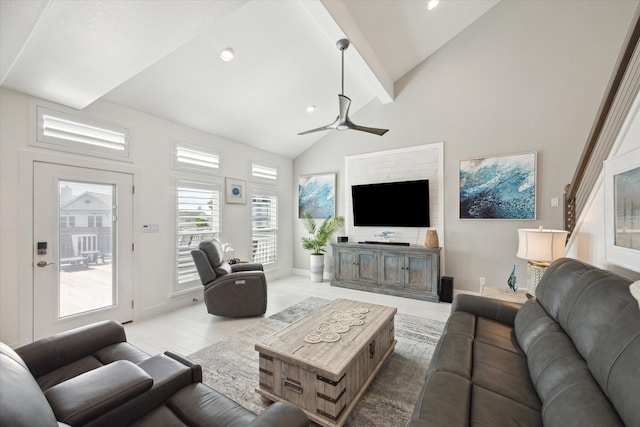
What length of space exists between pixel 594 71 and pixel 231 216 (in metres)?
5.98

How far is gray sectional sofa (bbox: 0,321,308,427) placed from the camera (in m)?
0.80

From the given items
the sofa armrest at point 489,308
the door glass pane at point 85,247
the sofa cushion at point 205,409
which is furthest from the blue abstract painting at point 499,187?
the door glass pane at point 85,247

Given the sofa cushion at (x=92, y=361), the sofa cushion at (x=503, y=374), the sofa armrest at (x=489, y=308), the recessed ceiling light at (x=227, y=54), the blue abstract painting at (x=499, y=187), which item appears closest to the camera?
the sofa cushion at (x=503, y=374)

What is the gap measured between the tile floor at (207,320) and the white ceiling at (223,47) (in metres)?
2.77

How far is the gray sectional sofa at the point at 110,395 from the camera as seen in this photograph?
804mm

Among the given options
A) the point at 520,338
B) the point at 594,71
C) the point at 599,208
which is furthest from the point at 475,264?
the point at 594,71

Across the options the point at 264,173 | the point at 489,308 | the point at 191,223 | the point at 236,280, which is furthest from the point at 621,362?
the point at 264,173

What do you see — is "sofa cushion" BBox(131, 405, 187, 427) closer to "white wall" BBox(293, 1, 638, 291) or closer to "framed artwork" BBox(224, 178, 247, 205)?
"framed artwork" BBox(224, 178, 247, 205)

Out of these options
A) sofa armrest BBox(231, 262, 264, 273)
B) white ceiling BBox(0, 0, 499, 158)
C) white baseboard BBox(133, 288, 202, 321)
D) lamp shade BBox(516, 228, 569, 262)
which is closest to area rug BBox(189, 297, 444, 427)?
sofa armrest BBox(231, 262, 264, 273)

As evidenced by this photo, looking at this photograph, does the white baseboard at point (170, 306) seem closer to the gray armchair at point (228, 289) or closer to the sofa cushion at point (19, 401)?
the gray armchair at point (228, 289)

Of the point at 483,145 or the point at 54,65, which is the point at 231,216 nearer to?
the point at 54,65

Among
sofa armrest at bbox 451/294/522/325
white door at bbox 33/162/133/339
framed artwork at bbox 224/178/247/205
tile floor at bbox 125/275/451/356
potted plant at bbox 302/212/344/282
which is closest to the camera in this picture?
sofa armrest at bbox 451/294/522/325

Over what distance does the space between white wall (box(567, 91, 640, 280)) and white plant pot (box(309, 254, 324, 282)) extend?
3.99m

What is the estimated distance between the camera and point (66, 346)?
1.71 metres
